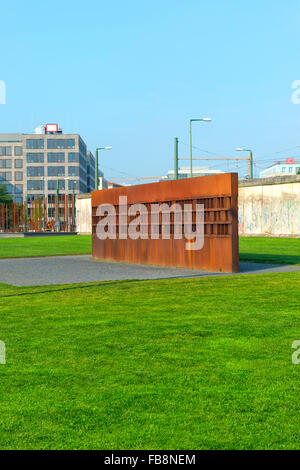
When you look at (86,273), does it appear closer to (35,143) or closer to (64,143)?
(64,143)

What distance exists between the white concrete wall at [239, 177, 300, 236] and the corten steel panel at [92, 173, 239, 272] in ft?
43.8

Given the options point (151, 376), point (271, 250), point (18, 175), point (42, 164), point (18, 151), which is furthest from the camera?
point (18, 151)

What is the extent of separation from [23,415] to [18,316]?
4.93 metres

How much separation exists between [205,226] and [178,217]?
140cm

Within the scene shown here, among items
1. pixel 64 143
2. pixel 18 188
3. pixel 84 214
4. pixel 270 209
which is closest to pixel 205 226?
pixel 270 209

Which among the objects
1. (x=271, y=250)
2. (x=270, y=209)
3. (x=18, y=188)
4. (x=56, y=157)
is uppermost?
(x=56, y=157)

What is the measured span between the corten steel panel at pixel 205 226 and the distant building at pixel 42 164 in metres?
125

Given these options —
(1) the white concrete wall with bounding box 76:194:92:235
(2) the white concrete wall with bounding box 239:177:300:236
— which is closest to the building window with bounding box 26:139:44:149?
(1) the white concrete wall with bounding box 76:194:92:235

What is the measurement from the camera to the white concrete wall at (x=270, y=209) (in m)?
32.9

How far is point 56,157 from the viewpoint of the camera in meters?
147

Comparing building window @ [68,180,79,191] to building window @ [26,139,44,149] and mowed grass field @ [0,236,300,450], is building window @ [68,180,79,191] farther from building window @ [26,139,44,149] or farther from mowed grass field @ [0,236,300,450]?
mowed grass field @ [0,236,300,450]

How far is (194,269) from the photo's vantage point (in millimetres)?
19062

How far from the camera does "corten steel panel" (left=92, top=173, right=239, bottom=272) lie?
17406 mm
